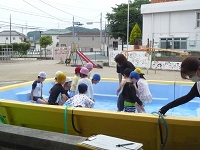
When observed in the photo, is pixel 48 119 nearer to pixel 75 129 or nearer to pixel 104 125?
pixel 75 129

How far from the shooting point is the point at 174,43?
27.5 m

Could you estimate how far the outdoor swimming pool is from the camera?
23.4ft

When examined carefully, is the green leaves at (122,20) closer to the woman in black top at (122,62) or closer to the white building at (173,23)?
the white building at (173,23)

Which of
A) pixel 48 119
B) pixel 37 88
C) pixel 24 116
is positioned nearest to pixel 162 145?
pixel 48 119

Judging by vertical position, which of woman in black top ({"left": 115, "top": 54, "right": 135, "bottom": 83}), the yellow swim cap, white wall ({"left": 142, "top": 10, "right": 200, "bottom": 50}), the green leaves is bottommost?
the yellow swim cap

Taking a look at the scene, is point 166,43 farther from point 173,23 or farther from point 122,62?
point 122,62

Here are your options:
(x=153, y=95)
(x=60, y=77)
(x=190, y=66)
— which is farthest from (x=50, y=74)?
(x=190, y=66)

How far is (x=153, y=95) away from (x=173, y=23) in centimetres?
2343

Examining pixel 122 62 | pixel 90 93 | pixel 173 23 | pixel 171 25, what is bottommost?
pixel 90 93

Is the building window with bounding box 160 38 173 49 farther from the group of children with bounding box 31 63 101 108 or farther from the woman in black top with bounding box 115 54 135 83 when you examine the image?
the woman in black top with bounding box 115 54 135 83

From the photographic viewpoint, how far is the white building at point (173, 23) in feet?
92.8

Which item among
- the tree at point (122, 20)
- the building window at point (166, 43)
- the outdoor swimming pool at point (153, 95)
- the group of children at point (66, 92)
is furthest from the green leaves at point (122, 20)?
the group of children at point (66, 92)

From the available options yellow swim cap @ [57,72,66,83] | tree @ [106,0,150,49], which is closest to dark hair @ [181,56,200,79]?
yellow swim cap @ [57,72,66,83]

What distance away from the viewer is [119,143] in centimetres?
282
